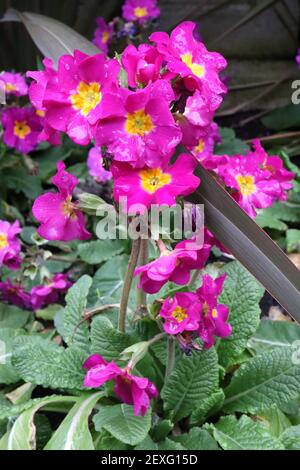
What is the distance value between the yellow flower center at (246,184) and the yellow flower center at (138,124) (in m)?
0.30

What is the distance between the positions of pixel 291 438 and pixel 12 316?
0.78 m

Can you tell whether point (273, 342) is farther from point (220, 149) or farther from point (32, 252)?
point (220, 149)

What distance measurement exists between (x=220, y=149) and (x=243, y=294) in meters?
0.86

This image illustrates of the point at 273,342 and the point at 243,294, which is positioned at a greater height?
the point at 243,294

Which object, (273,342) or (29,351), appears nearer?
(29,351)

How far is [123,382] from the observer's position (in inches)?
44.4

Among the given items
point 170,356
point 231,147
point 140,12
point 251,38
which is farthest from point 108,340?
point 251,38

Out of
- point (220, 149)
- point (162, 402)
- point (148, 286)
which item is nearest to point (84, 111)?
point (148, 286)

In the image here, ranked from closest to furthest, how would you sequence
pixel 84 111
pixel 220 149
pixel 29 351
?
pixel 84 111 < pixel 29 351 < pixel 220 149

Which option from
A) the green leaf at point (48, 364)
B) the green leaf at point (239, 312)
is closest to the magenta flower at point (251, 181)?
the green leaf at point (239, 312)

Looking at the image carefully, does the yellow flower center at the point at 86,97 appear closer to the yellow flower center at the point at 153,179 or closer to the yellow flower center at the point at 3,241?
the yellow flower center at the point at 153,179

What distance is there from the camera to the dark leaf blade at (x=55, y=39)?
1541 mm

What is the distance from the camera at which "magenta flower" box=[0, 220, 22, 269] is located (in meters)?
1.52
